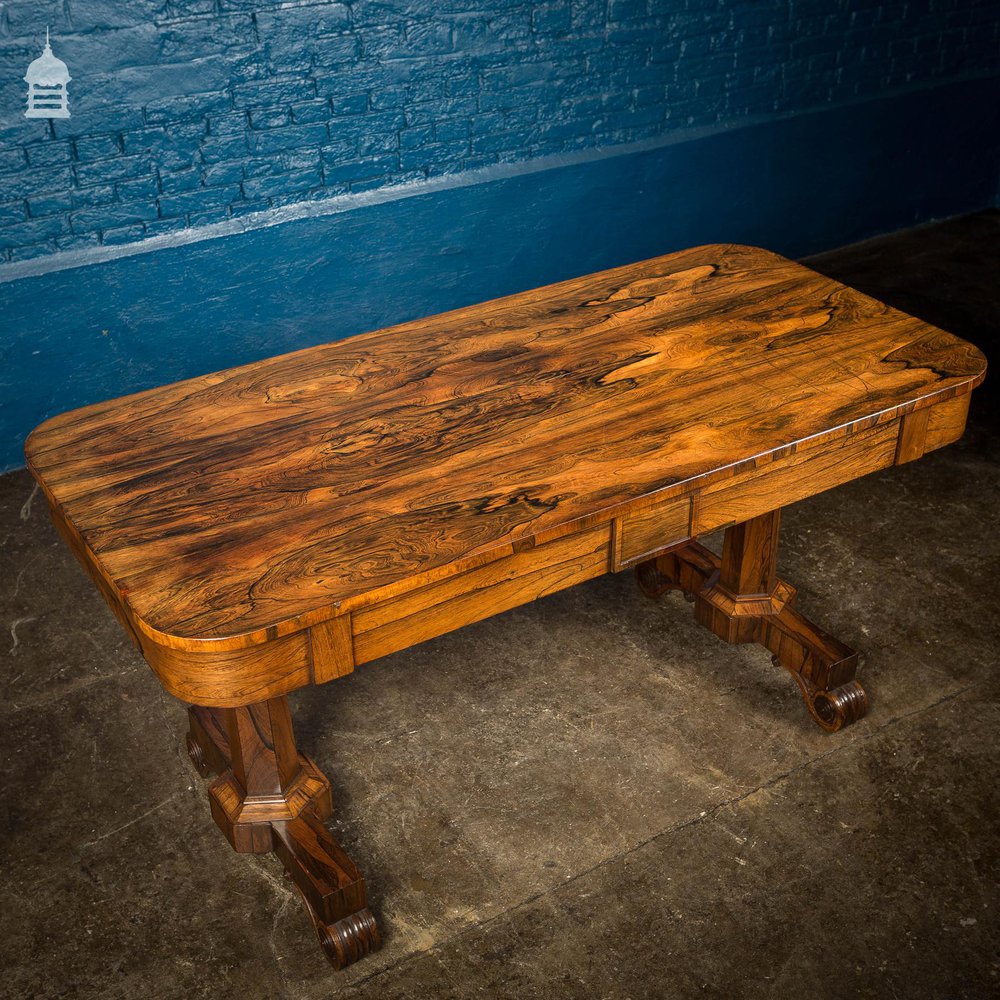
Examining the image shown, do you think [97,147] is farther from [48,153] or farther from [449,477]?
[449,477]

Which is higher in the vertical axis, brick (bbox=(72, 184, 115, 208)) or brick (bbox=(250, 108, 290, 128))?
brick (bbox=(250, 108, 290, 128))

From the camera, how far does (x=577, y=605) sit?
301 centimetres

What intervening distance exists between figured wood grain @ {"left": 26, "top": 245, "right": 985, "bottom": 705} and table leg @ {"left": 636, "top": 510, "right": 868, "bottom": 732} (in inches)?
16.4

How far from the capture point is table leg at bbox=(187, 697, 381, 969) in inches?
82.4

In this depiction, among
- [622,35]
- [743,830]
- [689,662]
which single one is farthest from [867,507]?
[622,35]

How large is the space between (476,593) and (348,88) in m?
2.35

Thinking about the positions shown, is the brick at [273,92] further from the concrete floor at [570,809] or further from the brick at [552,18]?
the concrete floor at [570,809]

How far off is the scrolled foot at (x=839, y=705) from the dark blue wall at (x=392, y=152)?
218 centimetres

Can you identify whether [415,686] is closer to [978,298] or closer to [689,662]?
[689,662]

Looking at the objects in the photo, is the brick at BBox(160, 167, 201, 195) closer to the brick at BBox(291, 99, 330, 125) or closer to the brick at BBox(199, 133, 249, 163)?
the brick at BBox(199, 133, 249, 163)

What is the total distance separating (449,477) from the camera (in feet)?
6.70

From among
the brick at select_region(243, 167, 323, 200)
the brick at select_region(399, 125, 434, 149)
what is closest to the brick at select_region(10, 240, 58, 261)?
the brick at select_region(243, 167, 323, 200)

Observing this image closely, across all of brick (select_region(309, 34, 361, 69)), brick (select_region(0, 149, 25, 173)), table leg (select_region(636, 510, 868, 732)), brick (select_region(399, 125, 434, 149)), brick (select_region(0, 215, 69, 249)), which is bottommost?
table leg (select_region(636, 510, 868, 732))

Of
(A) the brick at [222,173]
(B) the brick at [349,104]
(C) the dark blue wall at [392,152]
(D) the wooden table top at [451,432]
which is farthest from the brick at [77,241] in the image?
(D) the wooden table top at [451,432]
